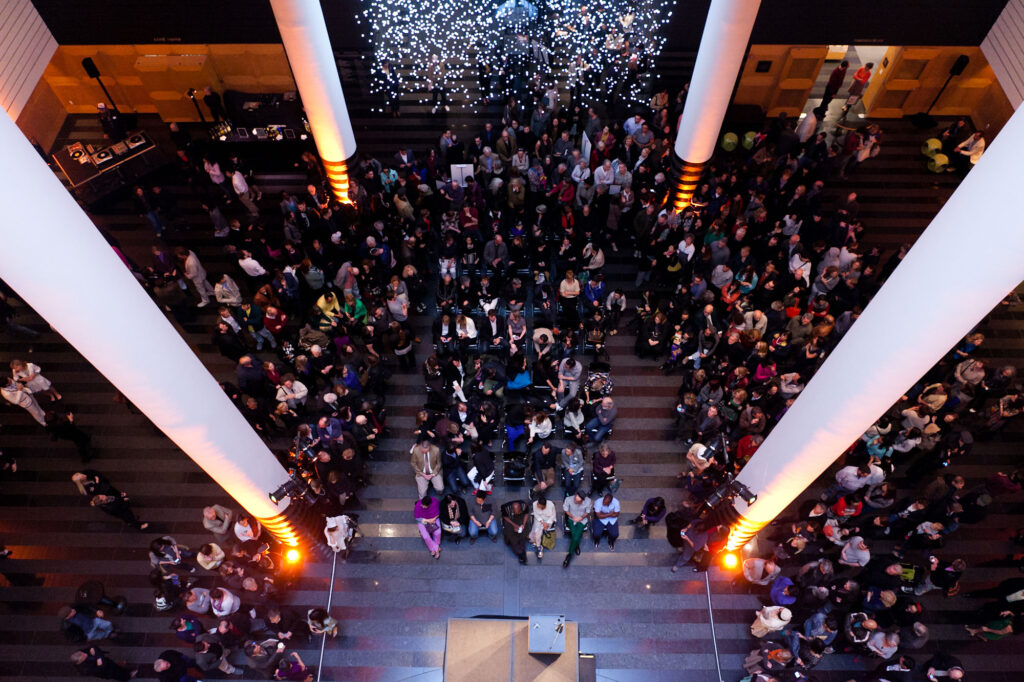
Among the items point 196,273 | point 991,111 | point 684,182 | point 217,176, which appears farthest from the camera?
point 991,111

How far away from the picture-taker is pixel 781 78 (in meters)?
14.8

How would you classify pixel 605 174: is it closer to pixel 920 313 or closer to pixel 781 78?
pixel 781 78

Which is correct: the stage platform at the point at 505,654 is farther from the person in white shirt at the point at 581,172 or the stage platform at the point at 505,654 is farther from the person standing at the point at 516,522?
the person in white shirt at the point at 581,172

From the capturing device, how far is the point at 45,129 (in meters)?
14.7

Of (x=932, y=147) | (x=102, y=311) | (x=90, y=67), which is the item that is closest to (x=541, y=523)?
(x=102, y=311)

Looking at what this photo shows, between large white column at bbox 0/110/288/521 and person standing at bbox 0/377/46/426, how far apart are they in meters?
4.15

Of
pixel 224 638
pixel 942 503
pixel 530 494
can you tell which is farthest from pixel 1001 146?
pixel 224 638

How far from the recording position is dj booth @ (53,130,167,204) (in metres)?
13.1

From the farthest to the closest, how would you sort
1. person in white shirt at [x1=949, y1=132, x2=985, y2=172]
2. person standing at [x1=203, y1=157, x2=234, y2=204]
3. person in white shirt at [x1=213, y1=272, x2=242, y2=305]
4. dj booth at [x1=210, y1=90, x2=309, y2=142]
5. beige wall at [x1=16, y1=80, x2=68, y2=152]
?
beige wall at [x1=16, y1=80, x2=68, y2=152] → dj booth at [x1=210, y1=90, x2=309, y2=142] → person in white shirt at [x1=949, y1=132, x2=985, y2=172] → person standing at [x1=203, y1=157, x2=234, y2=204] → person in white shirt at [x1=213, y1=272, x2=242, y2=305]

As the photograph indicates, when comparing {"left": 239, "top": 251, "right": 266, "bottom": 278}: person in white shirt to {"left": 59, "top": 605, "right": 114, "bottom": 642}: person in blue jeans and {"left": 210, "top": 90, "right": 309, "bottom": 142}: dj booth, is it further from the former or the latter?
{"left": 59, "top": 605, "right": 114, "bottom": 642}: person in blue jeans

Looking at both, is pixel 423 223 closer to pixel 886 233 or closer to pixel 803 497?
pixel 803 497

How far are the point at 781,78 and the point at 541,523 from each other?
11.2 metres

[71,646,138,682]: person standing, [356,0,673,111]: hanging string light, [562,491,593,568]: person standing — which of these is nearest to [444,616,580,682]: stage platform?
[562,491,593,568]: person standing

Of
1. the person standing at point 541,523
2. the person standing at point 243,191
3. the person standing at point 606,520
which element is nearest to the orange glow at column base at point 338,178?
the person standing at point 243,191
